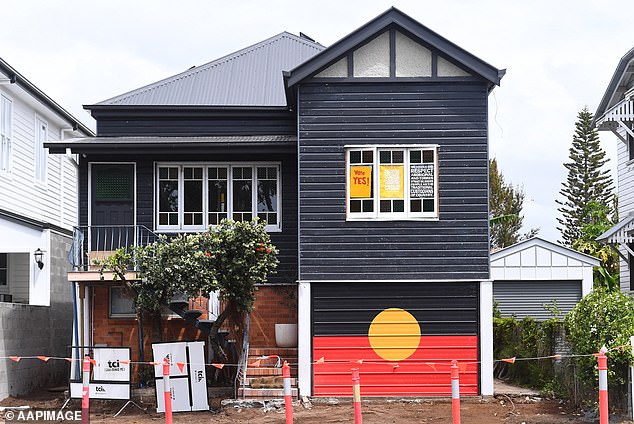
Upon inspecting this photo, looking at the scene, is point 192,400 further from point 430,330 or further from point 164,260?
point 430,330

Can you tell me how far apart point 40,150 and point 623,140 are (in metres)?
15.9

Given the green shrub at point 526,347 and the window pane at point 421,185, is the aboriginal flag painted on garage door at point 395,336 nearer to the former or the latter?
the green shrub at point 526,347

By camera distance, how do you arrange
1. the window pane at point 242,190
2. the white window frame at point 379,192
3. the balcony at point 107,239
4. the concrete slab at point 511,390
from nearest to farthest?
the white window frame at point 379,192 < the concrete slab at point 511,390 < the balcony at point 107,239 < the window pane at point 242,190

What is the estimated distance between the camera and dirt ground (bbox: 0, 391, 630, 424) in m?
17.0

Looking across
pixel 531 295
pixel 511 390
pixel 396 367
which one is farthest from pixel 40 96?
pixel 531 295

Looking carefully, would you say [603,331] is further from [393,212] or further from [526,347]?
[526,347]

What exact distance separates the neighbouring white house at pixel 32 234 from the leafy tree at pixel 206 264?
364cm

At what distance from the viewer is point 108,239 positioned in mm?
21609

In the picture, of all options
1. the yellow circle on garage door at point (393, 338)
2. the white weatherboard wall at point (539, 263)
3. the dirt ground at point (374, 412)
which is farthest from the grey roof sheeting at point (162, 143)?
the white weatherboard wall at point (539, 263)

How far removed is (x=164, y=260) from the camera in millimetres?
18328

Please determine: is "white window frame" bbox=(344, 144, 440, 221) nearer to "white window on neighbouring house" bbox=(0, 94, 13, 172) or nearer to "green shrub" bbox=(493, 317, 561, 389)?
"green shrub" bbox=(493, 317, 561, 389)

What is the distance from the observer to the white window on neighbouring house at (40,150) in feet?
90.9

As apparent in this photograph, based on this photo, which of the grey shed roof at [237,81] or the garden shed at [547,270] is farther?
the garden shed at [547,270]


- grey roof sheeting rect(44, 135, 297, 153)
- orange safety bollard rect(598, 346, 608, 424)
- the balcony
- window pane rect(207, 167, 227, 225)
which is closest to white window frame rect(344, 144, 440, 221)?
grey roof sheeting rect(44, 135, 297, 153)
